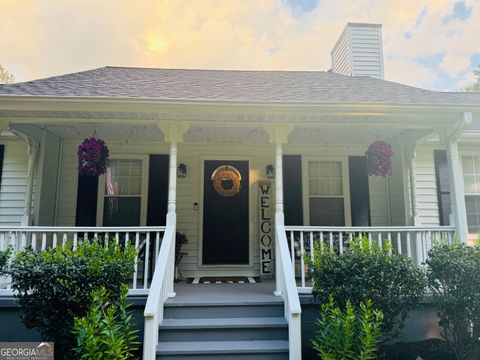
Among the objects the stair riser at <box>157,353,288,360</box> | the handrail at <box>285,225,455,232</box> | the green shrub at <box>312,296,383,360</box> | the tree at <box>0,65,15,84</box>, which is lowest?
the stair riser at <box>157,353,288,360</box>

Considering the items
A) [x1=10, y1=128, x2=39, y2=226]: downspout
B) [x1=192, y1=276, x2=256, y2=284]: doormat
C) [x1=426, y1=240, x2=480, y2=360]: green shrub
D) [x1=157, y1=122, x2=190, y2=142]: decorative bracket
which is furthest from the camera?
[x1=192, y1=276, x2=256, y2=284]: doormat

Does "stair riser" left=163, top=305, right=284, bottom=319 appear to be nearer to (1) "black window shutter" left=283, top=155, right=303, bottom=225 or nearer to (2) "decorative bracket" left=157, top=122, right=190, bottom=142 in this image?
(2) "decorative bracket" left=157, top=122, right=190, bottom=142

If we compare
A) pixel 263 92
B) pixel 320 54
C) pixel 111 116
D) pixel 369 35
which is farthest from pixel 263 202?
pixel 320 54

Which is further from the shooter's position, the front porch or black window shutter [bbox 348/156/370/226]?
black window shutter [bbox 348/156/370/226]

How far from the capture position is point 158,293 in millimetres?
3525

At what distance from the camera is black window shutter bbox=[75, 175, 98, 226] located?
20.1 feet

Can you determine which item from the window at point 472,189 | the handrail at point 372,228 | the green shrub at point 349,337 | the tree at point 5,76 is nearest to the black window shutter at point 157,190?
the handrail at point 372,228

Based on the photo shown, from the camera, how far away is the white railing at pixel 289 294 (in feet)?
11.2

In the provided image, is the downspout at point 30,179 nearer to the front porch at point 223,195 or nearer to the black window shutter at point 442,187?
the front porch at point 223,195

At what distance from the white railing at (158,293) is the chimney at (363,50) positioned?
20.0ft

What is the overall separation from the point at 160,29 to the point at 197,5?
2893 mm

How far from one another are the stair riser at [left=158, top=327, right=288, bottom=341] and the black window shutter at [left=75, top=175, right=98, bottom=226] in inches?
128

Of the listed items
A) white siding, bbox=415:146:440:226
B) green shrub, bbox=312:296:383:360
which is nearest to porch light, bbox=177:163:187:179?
green shrub, bbox=312:296:383:360

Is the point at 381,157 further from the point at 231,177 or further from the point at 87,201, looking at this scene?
the point at 87,201
